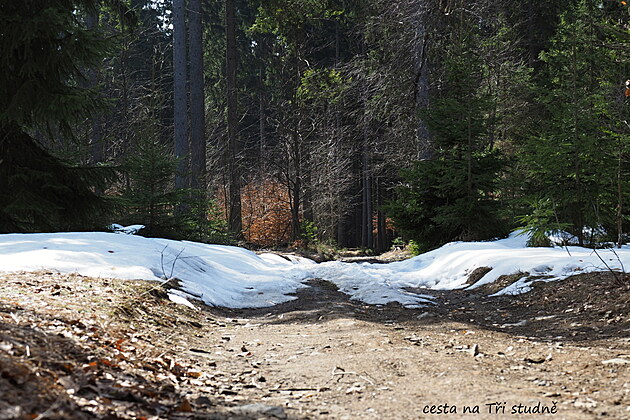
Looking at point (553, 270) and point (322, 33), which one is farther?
point (322, 33)

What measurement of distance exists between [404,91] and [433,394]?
14610 mm

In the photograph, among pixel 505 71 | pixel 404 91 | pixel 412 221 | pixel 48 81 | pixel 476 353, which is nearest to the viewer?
pixel 476 353

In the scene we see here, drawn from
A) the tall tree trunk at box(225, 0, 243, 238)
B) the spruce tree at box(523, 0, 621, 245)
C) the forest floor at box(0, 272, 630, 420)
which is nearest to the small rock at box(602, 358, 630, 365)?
the forest floor at box(0, 272, 630, 420)

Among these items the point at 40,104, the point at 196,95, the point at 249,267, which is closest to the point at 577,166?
the point at 249,267

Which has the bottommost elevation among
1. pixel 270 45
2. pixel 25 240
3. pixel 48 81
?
pixel 25 240

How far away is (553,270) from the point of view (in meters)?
7.52

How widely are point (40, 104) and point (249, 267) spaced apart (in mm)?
4521

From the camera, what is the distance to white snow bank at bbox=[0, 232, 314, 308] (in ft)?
19.5

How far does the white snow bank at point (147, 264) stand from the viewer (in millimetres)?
5950

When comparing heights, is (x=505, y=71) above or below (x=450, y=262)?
above

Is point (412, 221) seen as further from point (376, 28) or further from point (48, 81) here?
point (48, 81)

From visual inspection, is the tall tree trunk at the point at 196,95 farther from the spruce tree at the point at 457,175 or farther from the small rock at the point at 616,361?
the small rock at the point at 616,361

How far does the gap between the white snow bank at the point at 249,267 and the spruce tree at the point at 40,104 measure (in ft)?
6.19

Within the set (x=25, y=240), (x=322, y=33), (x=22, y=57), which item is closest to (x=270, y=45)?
(x=322, y=33)
